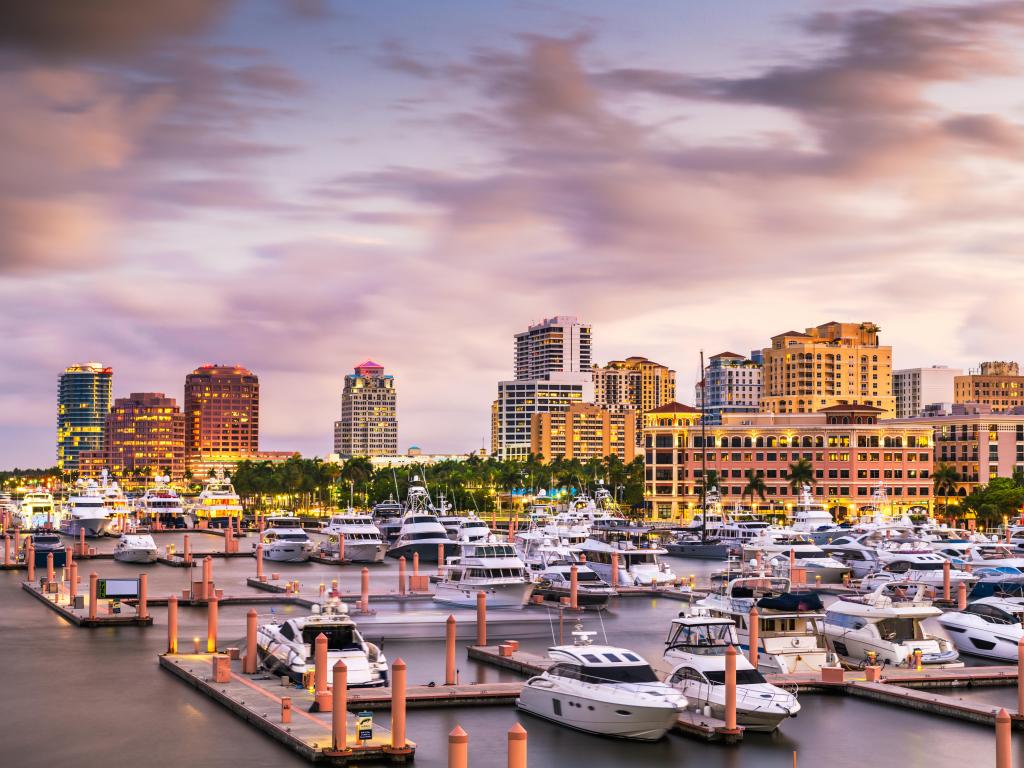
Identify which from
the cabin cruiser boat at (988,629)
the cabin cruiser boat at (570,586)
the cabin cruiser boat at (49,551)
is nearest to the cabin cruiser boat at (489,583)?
the cabin cruiser boat at (570,586)

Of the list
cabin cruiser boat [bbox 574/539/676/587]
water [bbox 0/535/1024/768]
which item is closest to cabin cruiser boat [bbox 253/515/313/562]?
cabin cruiser boat [bbox 574/539/676/587]

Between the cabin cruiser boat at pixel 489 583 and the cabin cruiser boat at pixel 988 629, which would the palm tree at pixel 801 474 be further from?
the cabin cruiser boat at pixel 988 629

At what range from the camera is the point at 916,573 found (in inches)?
3137

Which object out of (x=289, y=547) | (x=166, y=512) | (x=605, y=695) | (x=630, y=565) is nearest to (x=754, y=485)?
(x=166, y=512)

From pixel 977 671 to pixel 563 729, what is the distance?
17.4 m

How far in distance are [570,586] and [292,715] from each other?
35.0 metres

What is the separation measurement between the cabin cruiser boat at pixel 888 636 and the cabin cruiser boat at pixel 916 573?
85.6 feet

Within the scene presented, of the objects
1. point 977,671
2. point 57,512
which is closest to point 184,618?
point 977,671

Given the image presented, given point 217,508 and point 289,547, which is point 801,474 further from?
point 289,547

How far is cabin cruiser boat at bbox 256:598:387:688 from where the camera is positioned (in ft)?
140

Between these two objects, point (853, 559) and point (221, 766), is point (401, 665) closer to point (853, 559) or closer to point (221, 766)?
point (221, 766)

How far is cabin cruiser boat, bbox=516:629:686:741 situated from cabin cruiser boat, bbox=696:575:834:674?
27.9 ft

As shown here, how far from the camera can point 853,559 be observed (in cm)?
9506

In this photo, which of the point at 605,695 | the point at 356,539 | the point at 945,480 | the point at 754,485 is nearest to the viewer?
the point at 605,695
